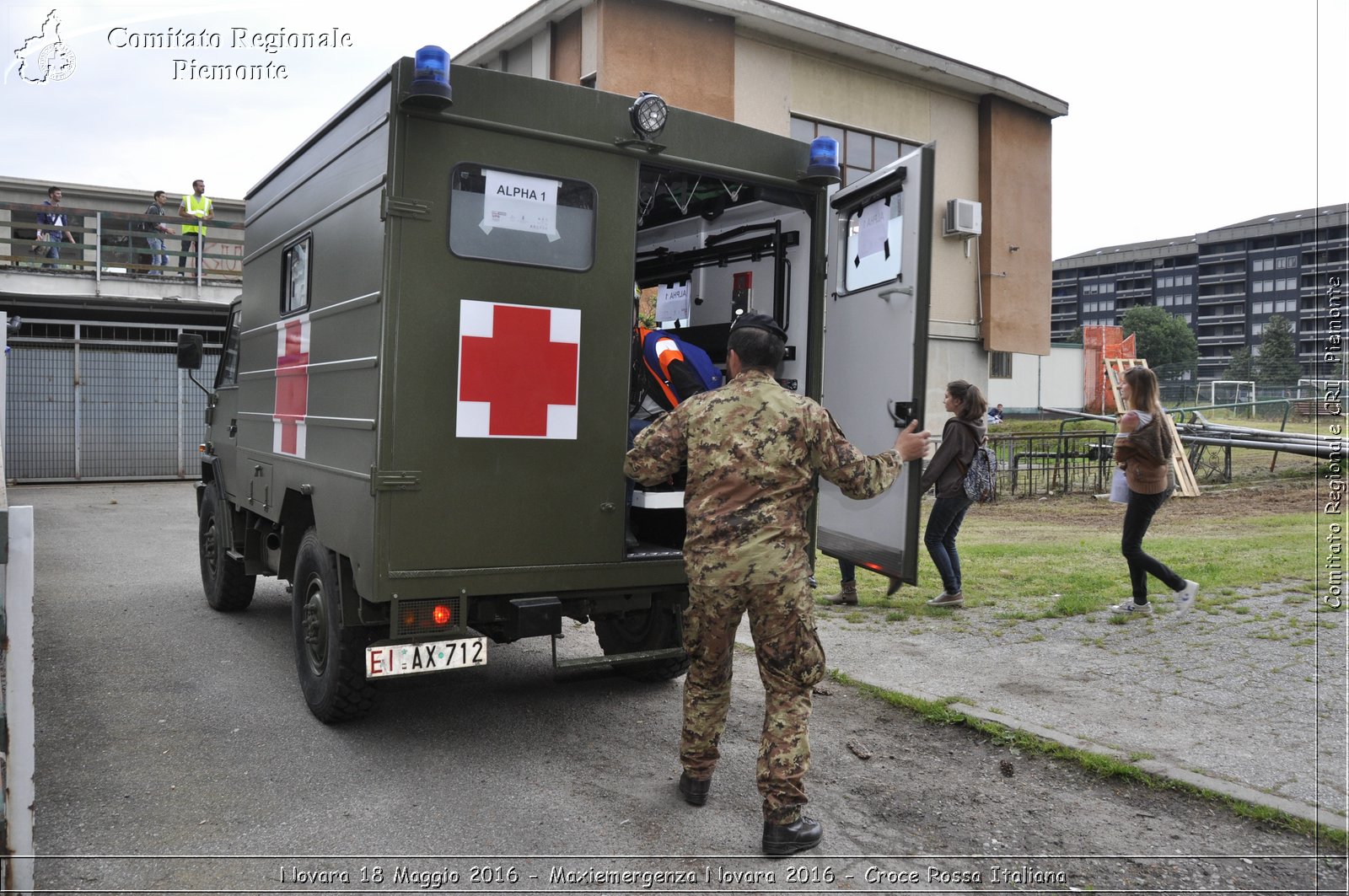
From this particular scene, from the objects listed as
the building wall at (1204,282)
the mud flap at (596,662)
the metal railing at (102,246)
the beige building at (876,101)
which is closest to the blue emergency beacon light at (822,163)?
the mud flap at (596,662)

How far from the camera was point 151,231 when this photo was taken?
18828 millimetres

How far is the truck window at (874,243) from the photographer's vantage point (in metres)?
4.71

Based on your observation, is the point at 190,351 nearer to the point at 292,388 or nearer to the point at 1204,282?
the point at 292,388

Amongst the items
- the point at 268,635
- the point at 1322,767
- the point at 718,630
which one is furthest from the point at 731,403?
the point at 268,635

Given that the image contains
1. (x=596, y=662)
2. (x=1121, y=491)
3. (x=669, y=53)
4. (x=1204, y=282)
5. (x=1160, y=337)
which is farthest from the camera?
(x=1204, y=282)

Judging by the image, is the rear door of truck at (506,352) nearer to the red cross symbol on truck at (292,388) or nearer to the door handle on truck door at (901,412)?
the door handle on truck door at (901,412)

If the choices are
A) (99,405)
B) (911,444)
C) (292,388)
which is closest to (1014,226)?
(99,405)

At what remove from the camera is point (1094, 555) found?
10180 mm

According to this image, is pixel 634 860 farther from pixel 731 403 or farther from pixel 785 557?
pixel 731 403

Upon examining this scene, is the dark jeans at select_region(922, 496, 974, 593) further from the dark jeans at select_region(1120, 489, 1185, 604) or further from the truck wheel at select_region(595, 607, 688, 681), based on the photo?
the truck wheel at select_region(595, 607, 688, 681)

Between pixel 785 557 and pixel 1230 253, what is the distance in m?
121

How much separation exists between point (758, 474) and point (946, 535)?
4.60 meters

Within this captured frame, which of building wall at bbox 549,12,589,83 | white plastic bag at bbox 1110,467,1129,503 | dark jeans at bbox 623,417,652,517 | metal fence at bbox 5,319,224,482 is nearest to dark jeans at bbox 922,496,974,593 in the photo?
white plastic bag at bbox 1110,467,1129,503

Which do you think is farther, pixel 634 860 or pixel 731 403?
pixel 731 403
